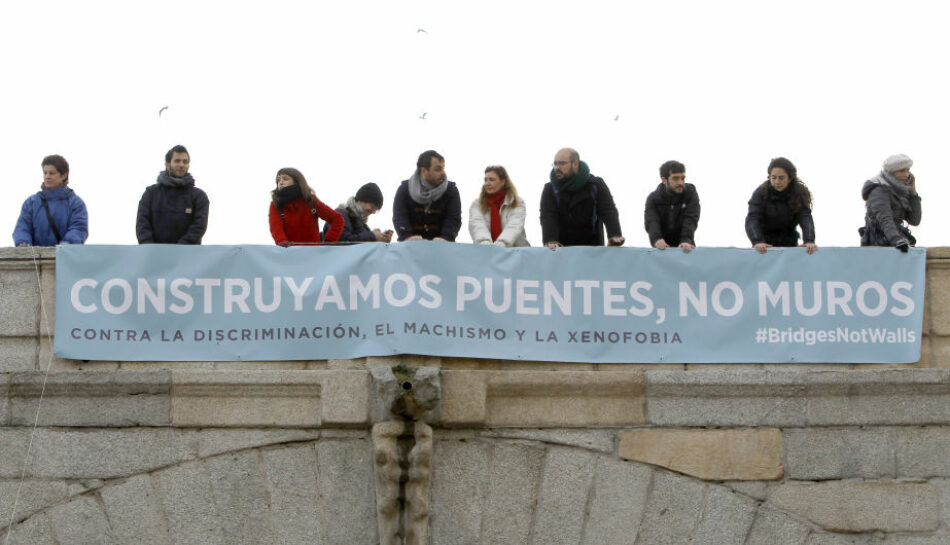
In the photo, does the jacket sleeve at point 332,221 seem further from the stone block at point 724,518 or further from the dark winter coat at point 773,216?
the stone block at point 724,518

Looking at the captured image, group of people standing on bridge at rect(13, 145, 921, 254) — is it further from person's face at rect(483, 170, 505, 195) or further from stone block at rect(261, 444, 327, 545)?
stone block at rect(261, 444, 327, 545)

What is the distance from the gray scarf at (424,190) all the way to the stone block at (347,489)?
5.90ft

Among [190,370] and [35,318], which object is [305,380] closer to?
[190,370]

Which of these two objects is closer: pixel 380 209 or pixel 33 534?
pixel 33 534

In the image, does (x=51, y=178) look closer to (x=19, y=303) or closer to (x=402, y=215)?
(x=19, y=303)

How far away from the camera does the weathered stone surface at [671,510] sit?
9797 millimetres

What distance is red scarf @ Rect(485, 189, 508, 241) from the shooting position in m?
10.8

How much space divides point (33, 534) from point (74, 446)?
0.60 metres

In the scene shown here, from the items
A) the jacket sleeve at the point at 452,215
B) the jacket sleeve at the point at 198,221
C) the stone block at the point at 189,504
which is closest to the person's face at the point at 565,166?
the jacket sleeve at the point at 452,215

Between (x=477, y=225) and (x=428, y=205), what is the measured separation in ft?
1.24

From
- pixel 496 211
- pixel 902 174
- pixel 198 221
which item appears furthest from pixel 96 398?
pixel 902 174

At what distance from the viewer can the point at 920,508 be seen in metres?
9.92

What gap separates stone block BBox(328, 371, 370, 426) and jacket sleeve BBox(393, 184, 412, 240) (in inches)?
50.5

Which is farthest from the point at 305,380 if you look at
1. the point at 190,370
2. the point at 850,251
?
the point at 850,251
